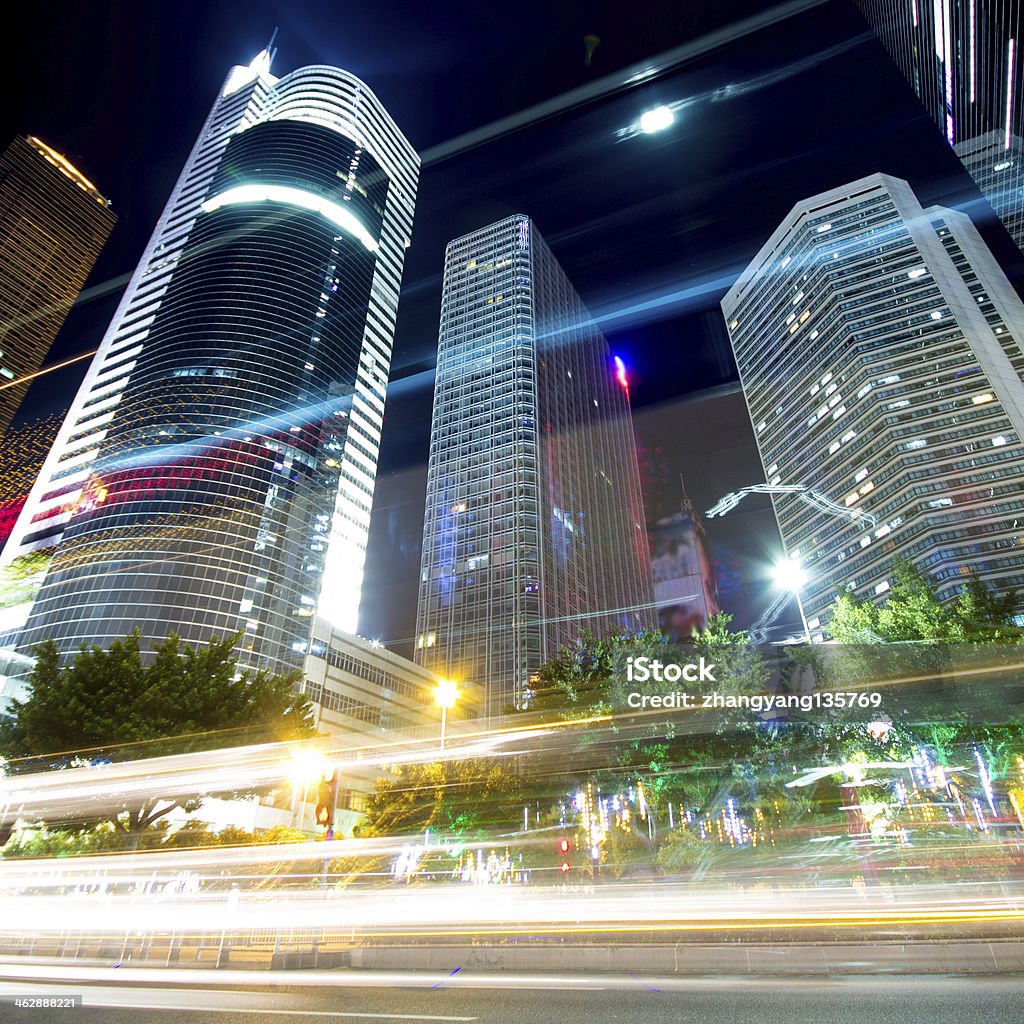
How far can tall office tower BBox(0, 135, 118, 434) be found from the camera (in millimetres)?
109125

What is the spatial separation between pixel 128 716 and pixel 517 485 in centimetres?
6565

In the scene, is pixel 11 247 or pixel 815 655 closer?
pixel 815 655

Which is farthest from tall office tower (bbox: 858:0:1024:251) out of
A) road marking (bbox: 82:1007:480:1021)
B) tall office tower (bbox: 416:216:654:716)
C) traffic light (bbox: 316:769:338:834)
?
tall office tower (bbox: 416:216:654:716)

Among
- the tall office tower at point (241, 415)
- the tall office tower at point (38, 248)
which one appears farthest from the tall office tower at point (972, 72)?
the tall office tower at point (38, 248)

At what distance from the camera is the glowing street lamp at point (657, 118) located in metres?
19.7

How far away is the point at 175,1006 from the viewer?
747 centimetres

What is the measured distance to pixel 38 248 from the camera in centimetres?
12031

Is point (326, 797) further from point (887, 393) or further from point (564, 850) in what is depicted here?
point (887, 393)

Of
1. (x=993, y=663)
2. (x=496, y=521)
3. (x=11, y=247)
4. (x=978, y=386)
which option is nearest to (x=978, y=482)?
(x=978, y=386)

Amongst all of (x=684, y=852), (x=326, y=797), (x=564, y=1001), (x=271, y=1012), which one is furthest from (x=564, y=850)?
(x=271, y=1012)

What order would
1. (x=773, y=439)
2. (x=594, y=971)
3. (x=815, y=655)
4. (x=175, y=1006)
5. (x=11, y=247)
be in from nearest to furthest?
(x=175, y=1006) → (x=594, y=971) → (x=815, y=655) → (x=11, y=247) → (x=773, y=439)

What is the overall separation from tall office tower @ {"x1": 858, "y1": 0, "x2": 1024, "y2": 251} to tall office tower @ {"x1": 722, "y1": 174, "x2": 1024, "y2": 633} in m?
53.7

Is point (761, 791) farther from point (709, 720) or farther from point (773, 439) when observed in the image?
point (773, 439)

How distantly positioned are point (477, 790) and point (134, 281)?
14113 cm
